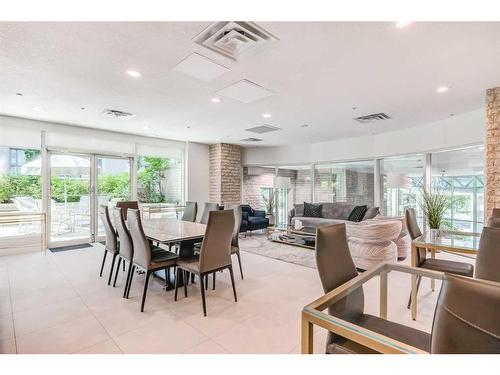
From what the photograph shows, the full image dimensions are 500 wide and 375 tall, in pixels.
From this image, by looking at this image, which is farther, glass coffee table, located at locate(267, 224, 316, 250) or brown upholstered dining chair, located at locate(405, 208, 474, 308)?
glass coffee table, located at locate(267, 224, 316, 250)

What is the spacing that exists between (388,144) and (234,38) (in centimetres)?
513

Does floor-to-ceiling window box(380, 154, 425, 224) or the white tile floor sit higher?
floor-to-ceiling window box(380, 154, 425, 224)

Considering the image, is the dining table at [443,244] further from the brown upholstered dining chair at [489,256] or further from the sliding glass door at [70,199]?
the sliding glass door at [70,199]

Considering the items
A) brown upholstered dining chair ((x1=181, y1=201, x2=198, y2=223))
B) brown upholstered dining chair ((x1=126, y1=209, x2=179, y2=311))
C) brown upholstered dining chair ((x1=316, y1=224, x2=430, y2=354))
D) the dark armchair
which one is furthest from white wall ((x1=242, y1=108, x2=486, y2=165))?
brown upholstered dining chair ((x1=126, y1=209, x2=179, y2=311))

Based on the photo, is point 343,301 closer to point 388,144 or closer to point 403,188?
point 403,188

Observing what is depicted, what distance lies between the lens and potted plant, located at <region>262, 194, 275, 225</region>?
7807mm

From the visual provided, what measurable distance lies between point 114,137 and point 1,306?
424 cm

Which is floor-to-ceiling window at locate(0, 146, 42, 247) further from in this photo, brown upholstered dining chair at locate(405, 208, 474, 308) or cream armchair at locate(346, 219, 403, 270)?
brown upholstered dining chair at locate(405, 208, 474, 308)

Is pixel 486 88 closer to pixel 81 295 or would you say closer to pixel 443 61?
pixel 443 61

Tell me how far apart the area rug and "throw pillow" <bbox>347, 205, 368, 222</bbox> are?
182 cm

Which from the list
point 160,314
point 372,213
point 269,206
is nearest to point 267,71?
point 160,314

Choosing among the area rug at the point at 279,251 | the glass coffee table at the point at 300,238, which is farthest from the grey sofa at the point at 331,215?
the area rug at the point at 279,251

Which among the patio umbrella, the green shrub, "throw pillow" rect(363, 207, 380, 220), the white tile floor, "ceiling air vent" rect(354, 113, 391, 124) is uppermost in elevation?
"ceiling air vent" rect(354, 113, 391, 124)
